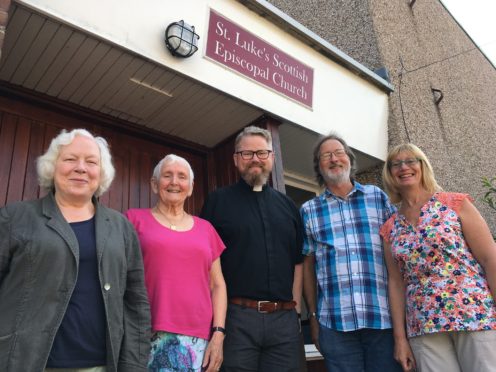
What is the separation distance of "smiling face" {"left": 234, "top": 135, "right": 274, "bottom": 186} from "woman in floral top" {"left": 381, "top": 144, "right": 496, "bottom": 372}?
28.2 inches

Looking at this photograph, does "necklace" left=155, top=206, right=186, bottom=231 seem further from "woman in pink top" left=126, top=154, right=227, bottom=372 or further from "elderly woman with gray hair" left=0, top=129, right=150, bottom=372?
"elderly woman with gray hair" left=0, top=129, right=150, bottom=372

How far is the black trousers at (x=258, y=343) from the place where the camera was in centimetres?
184

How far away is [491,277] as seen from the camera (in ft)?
5.79

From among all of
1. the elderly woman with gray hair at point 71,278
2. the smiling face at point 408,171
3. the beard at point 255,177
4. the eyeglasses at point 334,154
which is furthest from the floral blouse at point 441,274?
the elderly woman with gray hair at point 71,278

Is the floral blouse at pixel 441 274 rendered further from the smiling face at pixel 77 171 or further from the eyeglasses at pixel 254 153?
the smiling face at pixel 77 171

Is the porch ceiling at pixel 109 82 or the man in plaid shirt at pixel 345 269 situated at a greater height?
the porch ceiling at pixel 109 82

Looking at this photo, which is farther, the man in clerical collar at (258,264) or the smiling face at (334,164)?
the smiling face at (334,164)

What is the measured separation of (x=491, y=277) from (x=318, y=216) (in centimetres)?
88

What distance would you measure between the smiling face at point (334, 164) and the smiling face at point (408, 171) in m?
0.30

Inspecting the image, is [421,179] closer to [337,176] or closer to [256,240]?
[337,176]

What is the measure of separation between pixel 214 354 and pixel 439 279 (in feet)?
3.47

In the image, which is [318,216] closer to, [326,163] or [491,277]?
[326,163]

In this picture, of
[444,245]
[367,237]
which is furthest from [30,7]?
[444,245]

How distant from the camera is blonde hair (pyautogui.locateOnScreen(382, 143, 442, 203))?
207 cm
